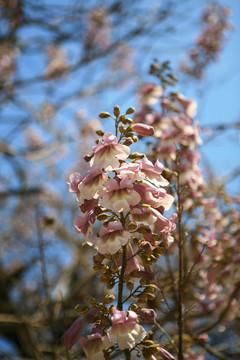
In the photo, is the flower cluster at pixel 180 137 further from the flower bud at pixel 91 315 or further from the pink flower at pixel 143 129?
the flower bud at pixel 91 315

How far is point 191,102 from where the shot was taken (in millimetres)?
2188

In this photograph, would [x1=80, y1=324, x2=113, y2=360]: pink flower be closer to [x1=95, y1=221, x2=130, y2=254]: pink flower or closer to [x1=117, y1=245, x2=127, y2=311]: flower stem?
[x1=117, y1=245, x2=127, y2=311]: flower stem

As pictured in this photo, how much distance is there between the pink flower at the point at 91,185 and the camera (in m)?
1.04

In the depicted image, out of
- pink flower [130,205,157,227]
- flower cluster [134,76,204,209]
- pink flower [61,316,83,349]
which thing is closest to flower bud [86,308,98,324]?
pink flower [61,316,83,349]

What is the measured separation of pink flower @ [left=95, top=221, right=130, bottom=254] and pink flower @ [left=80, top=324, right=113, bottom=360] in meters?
0.23

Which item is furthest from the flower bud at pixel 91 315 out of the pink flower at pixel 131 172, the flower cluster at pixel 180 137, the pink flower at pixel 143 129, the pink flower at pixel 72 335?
the flower cluster at pixel 180 137

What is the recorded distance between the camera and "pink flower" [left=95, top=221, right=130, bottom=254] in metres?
0.95

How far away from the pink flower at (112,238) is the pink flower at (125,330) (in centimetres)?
18

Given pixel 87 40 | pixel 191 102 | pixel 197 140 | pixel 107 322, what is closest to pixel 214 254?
pixel 197 140

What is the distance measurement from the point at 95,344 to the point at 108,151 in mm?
582

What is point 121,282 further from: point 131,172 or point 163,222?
point 131,172

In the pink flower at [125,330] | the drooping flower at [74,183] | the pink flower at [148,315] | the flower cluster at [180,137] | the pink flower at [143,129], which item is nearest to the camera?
the pink flower at [125,330]

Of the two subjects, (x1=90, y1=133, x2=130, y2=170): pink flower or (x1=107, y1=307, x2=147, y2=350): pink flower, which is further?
(x1=90, y1=133, x2=130, y2=170): pink flower

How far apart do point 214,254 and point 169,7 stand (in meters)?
3.80
